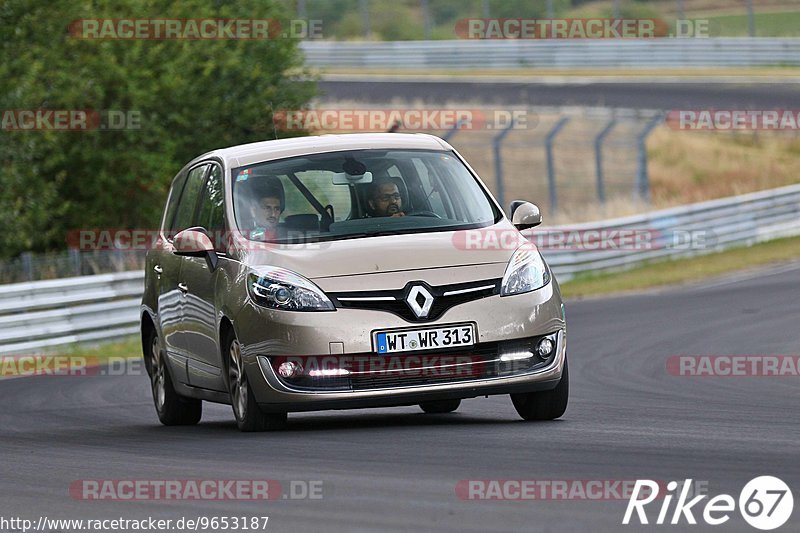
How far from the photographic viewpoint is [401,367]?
28.2 ft

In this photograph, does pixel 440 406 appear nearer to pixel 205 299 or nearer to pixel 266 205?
pixel 205 299

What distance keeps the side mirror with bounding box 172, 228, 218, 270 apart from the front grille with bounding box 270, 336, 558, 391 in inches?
42.6

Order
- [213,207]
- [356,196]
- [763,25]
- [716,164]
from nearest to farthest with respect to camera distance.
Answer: [356,196] < [213,207] < [716,164] < [763,25]

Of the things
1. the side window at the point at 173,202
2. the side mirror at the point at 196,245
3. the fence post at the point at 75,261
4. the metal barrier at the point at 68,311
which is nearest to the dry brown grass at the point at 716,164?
→ the fence post at the point at 75,261

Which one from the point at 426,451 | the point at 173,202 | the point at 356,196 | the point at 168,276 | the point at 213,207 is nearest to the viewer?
the point at 426,451

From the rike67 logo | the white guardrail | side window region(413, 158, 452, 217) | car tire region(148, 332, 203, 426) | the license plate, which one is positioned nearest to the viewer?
the rike67 logo

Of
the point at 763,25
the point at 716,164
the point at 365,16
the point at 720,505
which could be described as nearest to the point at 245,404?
the point at 720,505

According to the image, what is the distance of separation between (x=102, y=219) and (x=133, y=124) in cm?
215

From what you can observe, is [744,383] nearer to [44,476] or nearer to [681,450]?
[681,450]

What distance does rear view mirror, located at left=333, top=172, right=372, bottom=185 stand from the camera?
31.7 feet

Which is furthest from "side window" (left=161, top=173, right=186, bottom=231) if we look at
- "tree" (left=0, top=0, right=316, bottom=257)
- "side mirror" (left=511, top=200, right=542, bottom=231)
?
"tree" (left=0, top=0, right=316, bottom=257)

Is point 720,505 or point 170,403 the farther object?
point 170,403

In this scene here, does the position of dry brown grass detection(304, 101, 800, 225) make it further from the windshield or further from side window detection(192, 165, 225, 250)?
the windshield

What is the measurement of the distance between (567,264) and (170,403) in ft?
50.6
